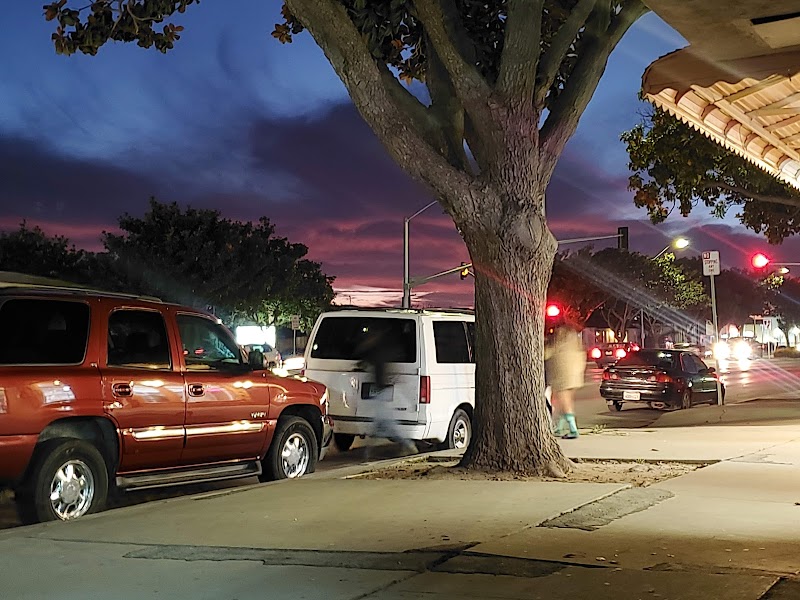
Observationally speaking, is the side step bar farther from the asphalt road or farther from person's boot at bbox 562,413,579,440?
person's boot at bbox 562,413,579,440

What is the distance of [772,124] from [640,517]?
181 inches

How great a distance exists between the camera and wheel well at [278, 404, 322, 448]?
11.1m

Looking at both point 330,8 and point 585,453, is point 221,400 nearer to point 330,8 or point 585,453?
point 330,8

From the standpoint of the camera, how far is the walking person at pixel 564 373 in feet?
47.1

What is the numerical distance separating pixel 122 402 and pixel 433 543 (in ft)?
10.9

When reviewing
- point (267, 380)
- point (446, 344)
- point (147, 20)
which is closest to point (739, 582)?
point (267, 380)

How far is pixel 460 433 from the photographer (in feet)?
44.7

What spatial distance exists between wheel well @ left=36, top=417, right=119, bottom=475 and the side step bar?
0.23 meters

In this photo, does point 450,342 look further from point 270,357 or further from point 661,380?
point 270,357

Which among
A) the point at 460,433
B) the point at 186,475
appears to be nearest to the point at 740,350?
the point at 460,433

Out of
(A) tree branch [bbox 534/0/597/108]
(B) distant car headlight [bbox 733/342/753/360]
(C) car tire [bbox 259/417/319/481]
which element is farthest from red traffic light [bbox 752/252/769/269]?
(B) distant car headlight [bbox 733/342/753/360]

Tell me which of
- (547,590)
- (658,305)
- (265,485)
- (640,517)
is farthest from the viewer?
(658,305)

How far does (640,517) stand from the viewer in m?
7.74

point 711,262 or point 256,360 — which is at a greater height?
point 711,262
